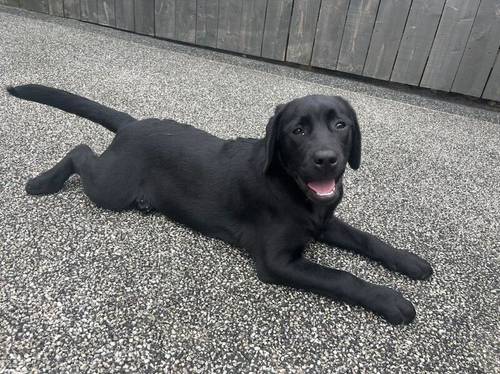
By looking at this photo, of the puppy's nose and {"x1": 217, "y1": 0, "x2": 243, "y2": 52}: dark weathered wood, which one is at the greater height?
the puppy's nose

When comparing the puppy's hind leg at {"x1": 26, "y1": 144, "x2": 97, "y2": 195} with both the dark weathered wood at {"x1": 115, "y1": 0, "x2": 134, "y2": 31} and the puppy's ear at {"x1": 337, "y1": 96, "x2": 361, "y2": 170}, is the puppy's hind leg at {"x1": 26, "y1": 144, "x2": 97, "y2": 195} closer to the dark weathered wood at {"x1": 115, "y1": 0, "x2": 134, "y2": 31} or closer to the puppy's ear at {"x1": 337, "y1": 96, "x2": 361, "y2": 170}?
the puppy's ear at {"x1": 337, "y1": 96, "x2": 361, "y2": 170}

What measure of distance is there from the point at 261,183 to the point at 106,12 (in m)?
4.44

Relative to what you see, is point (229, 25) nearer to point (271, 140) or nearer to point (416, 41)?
point (416, 41)

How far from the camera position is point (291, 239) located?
5.38 ft

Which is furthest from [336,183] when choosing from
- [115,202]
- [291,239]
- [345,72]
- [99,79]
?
[345,72]

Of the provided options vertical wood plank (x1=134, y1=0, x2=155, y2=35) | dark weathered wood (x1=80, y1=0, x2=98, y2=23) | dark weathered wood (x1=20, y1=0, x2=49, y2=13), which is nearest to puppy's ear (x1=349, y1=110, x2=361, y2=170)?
vertical wood plank (x1=134, y1=0, x2=155, y2=35)

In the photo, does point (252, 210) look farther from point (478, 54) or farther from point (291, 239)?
point (478, 54)

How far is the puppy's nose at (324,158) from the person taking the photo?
4.87 feet

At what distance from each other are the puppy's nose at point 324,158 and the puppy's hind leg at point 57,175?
1151 millimetres

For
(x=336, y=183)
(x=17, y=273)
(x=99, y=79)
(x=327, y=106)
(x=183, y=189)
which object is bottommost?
(x=99, y=79)

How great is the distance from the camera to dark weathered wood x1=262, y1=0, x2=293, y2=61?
446 cm

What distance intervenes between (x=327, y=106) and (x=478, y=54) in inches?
125

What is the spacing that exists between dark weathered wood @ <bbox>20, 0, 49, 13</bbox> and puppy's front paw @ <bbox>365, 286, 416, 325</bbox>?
5.65m

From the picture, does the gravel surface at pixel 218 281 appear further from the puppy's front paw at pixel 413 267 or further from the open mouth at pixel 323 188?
the open mouth at pixel 323 188
